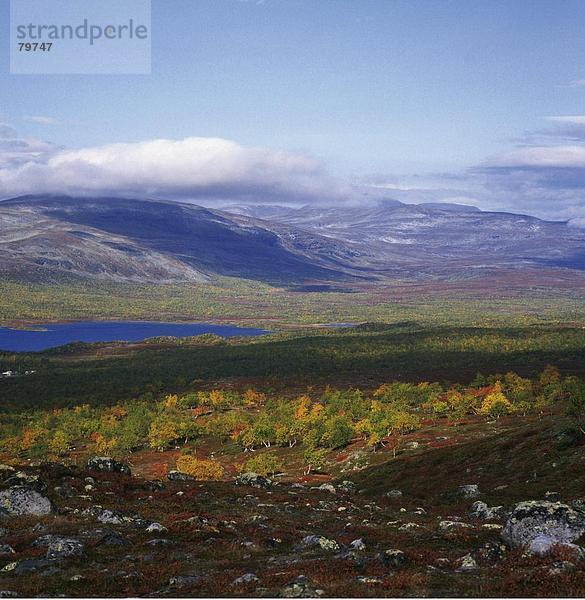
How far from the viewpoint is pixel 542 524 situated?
2652cm

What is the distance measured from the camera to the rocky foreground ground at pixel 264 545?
72.7ft

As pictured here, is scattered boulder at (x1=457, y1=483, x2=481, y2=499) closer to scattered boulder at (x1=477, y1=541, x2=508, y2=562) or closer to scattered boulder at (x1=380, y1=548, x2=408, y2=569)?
scattered boulder at (x1=477, y1=541, x2=508, y2=562)

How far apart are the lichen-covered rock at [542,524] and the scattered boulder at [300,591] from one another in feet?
32.0

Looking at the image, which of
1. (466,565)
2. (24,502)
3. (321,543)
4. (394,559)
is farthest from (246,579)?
(24,502)

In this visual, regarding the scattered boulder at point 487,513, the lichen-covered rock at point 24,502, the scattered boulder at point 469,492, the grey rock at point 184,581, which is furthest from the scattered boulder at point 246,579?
the scattered boulder at point 469,492

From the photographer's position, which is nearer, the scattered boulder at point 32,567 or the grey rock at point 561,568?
the grey rock at point 561,568

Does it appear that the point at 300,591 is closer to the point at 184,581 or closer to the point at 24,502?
the point at 184,581

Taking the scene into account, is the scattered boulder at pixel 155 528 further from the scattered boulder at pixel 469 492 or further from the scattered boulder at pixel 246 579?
the scattered boulder at pixel 469 492

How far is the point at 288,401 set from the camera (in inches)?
6649

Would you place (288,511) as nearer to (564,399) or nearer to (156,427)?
(564,399)

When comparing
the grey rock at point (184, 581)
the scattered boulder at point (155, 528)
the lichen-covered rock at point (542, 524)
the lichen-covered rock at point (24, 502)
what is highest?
the lichen-covered rock at point (542, 524)

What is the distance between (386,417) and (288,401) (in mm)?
49709

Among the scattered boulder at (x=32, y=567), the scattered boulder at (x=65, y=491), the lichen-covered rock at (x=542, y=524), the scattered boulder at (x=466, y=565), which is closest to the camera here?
the scattered boulder at (x=466, y=565)

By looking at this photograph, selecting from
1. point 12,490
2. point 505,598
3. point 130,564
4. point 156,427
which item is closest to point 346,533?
point 130,564
